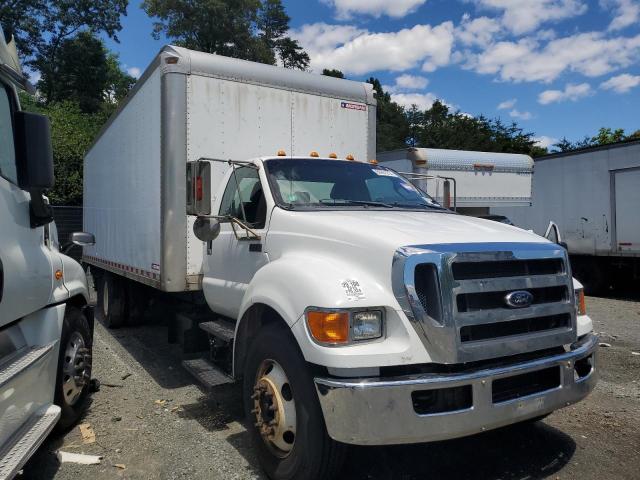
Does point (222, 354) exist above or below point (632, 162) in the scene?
below

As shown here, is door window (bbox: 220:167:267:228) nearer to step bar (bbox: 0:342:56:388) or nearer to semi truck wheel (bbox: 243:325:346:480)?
semi truck wheel (bbox: 243:325:346:480)

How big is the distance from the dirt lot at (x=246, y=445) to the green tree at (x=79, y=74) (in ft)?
A: 119

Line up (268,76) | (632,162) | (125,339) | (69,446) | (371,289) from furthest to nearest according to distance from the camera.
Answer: (632,162), (125,339), (268,76), (69,446), (371,289)

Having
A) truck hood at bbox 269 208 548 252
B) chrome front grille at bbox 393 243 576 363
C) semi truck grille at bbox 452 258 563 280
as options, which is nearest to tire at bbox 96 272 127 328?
truck hood at bbox 269 208 548 252

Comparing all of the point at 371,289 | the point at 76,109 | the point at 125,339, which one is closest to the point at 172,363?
the point at 125,339

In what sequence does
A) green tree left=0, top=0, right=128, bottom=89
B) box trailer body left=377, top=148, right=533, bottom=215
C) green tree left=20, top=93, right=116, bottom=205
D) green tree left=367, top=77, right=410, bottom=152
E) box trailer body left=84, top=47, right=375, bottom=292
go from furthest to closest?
green tree left=367, top=77, right=410, bottom=152 < green tree left=0, top=0, right=128, bottom=89 < green tree left=20, top=93, right=116, bottom=205 < box trailer body left=377, top=148, right=533, bottom=215 < box trailer body left=84, top=47, right=375, bottom=292

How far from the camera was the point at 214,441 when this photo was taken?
409 cm

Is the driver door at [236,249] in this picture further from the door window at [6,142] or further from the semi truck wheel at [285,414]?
the door window at [6,142]

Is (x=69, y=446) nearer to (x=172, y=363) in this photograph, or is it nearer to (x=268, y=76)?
(x=172, y=363)

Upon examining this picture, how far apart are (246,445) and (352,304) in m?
1.82

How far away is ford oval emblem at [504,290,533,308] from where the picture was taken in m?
3.04

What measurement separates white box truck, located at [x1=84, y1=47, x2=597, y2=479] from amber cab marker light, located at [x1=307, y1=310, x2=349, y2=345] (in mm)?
11

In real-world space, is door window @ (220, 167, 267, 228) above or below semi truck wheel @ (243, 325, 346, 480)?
above

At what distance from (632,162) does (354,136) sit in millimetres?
8014
